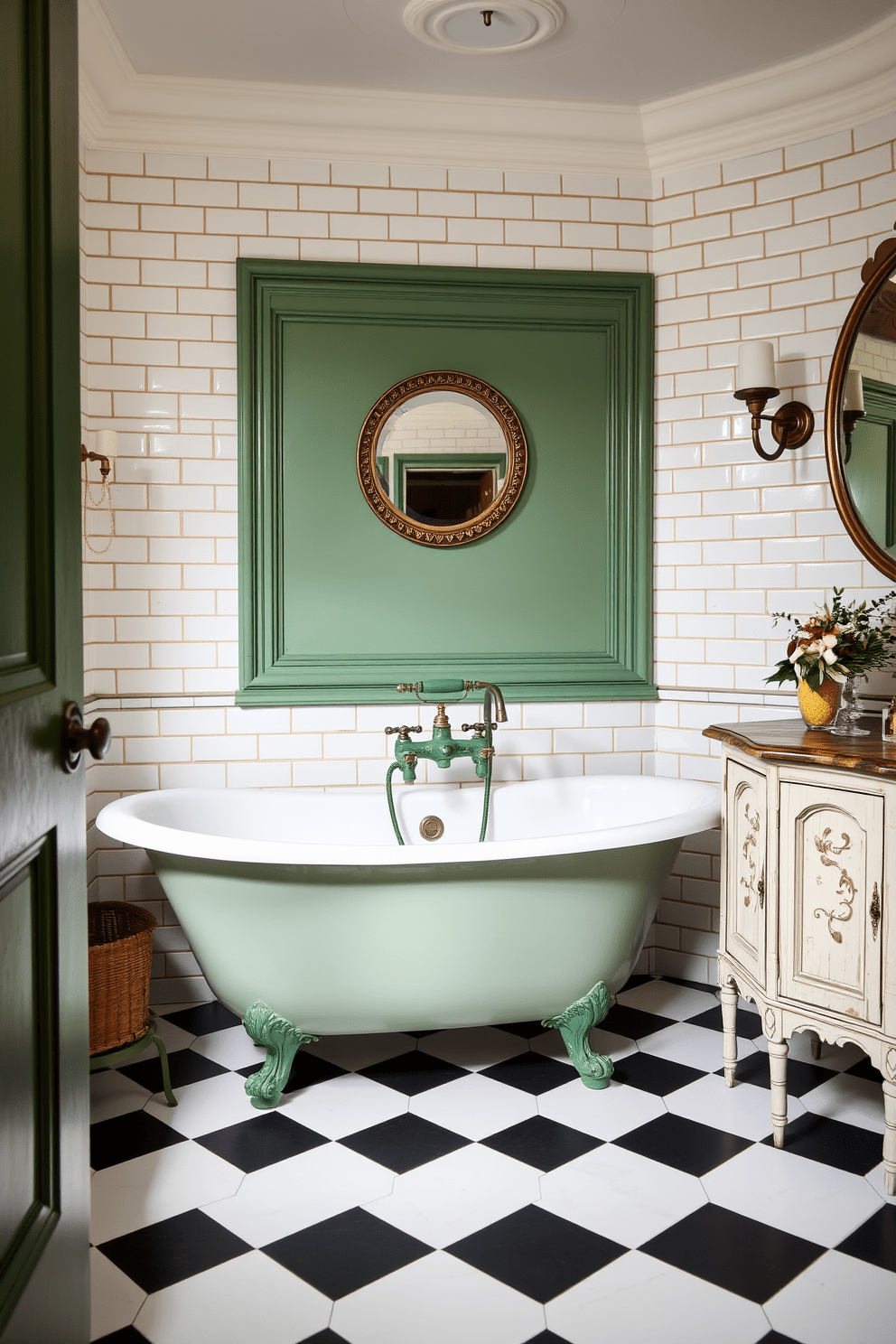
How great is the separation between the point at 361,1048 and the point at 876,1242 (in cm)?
146

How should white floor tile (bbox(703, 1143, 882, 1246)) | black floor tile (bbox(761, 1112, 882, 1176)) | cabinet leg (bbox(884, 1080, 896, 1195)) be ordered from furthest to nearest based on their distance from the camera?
1. black floor tile (bbox(761, 1112, 882, 1176))
2. cabinet leg (bbox(884, 1080, 896, 1195))
3. white floor tile (bbox(703, 1143, 882, 1246))

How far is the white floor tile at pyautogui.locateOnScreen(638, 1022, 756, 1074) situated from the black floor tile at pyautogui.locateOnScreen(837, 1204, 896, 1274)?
2.42 ft

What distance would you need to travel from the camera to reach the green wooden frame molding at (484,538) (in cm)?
346

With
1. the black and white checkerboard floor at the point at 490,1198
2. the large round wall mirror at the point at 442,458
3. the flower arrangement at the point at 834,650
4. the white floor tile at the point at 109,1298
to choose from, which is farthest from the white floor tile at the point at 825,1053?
the large round wall mirror at the point at 442,458

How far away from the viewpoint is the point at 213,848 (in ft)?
8.39

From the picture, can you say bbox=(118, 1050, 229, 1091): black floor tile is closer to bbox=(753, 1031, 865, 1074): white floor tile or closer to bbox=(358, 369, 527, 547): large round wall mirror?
bbox=(753, 1031, 865, 1074): white floor tile

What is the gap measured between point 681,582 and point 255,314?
5.53 feet

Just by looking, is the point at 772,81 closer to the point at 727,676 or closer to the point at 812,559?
the point at 812,559

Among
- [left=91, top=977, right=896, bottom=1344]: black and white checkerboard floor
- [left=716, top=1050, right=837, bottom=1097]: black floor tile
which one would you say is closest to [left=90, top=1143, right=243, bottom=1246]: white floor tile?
[left=91, top=977, right=896, bottom=1344]: black and white checkerboard floor

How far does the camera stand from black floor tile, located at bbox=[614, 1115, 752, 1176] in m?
2.41

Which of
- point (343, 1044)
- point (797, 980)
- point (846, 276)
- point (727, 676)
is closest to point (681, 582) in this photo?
point (727, 676)

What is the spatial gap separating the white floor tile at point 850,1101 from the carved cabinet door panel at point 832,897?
405mm

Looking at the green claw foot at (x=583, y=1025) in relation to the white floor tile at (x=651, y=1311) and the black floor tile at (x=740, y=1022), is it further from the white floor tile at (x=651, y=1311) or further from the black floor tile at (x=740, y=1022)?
the white floor tile at (x=651, y=1311)

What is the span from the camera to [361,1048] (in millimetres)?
3035
